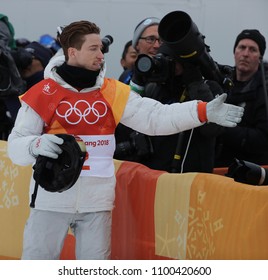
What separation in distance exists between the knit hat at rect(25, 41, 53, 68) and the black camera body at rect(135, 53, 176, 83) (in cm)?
256

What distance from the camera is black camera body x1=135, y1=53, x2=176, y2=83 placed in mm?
4480

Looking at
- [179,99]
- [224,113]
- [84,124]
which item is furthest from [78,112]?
[179,99]

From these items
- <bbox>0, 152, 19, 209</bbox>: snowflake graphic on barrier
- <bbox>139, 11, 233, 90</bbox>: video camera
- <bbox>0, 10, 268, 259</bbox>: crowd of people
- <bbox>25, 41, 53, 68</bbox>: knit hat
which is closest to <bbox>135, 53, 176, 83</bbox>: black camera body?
<bbox>139, 11, 233, 90</bbox>: video camera

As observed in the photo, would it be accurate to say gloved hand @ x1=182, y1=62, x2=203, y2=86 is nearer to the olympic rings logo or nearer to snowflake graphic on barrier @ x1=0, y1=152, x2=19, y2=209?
the olympic rings logo

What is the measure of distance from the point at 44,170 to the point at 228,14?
4.62 metres

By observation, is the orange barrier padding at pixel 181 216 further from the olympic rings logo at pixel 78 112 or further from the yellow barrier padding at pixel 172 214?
the olympic rings logo at pixel 78 112

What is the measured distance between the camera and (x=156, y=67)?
448 cm

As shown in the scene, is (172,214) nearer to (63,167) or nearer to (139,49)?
(63,167)

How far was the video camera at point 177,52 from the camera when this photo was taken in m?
4.39

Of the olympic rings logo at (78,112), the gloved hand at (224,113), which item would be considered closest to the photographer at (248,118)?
the gloved hand at (224,113)

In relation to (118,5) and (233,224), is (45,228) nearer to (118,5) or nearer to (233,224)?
(233,224)

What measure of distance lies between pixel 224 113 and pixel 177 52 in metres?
0.82

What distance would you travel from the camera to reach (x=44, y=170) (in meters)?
3.73
